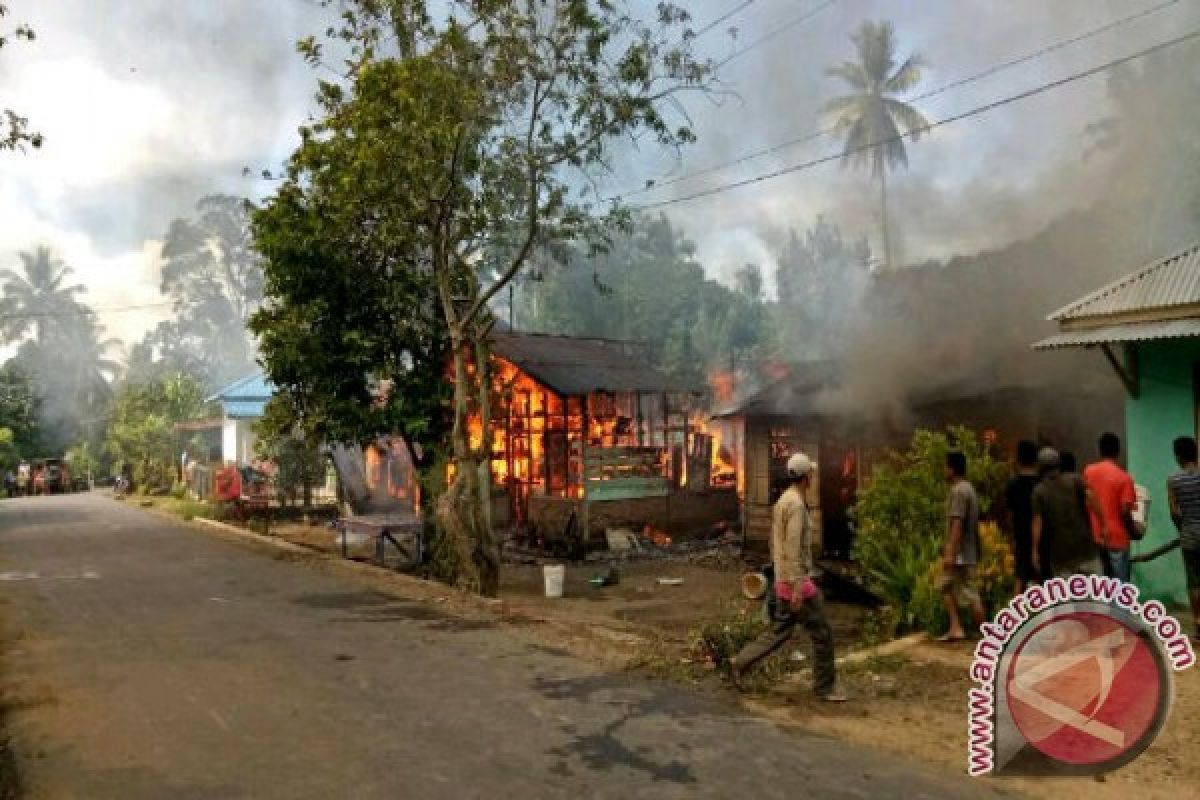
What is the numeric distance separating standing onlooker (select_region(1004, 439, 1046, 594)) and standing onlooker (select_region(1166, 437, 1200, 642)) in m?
1.27

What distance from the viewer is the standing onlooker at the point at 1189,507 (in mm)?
7488

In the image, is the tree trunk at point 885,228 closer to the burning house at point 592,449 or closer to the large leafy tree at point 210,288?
the burning house at point 592,449

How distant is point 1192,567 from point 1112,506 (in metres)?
0.79

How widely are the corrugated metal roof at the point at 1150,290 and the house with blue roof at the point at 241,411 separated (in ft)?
80.0

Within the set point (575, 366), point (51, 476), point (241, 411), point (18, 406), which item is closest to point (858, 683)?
point (575, 366)

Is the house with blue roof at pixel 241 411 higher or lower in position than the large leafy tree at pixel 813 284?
lower

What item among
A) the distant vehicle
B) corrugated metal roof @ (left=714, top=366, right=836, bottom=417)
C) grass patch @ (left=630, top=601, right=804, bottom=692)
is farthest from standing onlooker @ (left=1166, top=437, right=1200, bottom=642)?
the distant vehicle

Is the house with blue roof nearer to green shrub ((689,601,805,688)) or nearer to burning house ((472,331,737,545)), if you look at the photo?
burning house ((472,331,737,545))

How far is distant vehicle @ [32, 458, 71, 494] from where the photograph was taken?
41938 mm

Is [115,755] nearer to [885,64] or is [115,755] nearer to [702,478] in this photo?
[702,478]

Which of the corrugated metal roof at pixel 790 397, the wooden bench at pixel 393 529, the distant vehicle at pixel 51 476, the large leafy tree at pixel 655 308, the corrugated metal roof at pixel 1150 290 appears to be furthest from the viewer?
the large leafy tree at pixel 655 308

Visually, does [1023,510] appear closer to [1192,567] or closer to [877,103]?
[1192,567]

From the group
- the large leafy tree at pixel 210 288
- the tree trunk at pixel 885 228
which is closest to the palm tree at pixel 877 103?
the tree trunk at pixel 885 228

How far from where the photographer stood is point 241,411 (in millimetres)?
30484
